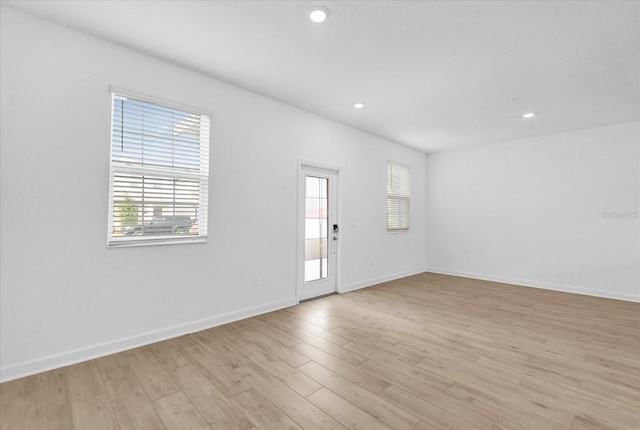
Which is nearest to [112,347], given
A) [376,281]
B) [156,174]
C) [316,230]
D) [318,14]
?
[156,174]

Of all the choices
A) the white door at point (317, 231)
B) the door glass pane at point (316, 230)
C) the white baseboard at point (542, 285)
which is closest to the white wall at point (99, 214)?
the white door at point (317, 231)

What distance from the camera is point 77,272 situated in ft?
8.04

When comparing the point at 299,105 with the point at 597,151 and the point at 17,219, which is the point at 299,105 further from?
the point at 597,151

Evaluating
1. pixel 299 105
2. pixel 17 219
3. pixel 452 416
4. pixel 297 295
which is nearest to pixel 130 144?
pixel 17 219

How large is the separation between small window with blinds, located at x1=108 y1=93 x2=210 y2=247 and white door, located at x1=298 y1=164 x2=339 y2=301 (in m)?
1.46

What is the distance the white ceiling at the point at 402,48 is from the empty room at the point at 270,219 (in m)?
0.02

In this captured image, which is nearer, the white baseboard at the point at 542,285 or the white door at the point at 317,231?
the white door at the point at 317,231

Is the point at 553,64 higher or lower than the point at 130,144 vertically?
higher

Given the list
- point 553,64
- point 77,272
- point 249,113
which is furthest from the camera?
point 249,113

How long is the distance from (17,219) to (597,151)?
7523mm

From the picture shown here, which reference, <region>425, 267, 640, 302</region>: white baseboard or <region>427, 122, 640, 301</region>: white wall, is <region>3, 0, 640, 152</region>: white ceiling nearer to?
<region>427, 122, 640, 301</region>: white wall

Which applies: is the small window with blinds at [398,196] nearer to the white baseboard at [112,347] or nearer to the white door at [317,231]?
→ the white door at [317,231]

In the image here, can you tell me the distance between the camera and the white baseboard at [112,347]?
2209 mm

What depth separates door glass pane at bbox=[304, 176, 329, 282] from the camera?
4.38 meters
